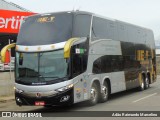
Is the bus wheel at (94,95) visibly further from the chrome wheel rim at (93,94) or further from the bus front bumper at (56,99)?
the bus front bumper at (56,99)

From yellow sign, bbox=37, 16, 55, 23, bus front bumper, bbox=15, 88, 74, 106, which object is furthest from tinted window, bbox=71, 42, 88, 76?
yellow sign, bbox=37, 16, 55, 23

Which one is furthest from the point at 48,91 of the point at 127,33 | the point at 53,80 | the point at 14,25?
the point at 14,25

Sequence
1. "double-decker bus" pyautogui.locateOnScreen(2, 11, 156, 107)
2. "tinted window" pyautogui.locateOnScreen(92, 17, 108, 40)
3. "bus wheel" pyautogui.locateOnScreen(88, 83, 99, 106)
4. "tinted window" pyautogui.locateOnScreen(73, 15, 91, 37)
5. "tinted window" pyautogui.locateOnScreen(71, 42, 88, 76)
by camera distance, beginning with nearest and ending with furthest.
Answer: "double-decker bus" pyautogui.locateOnScreen(2, 11, 156, 107), "tinted window" pyautogui.locateOnScreen(71, 42, 88, 76), "tinted window" pyautogui.locateOnScreen(73, 15, 91, 37), "bus wheel" pyautogui.locateOnScreen(88, 83, 99, 106), "tinted window" pyautogui.locateOnScreen(92, 17, 108, 40)

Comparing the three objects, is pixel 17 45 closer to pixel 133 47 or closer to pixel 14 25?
pixel 133 47

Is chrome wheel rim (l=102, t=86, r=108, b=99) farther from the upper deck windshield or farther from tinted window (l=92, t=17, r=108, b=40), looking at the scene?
the upper deck windshield

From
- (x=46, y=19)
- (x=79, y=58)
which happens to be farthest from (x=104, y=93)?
(x=46, y=19)

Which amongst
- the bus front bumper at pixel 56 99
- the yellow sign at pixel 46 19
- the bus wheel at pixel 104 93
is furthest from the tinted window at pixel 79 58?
the bus wheel at pixel 104 93

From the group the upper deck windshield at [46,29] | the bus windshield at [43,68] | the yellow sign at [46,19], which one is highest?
the yellow sign at [46,19]

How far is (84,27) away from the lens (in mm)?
15492

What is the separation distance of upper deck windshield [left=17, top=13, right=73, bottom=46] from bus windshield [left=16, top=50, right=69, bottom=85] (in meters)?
0.52

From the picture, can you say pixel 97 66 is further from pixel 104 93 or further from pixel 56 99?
pixel 56 99

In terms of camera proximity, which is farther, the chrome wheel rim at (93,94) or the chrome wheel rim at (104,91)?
the chrome wheel rim at (104,91)

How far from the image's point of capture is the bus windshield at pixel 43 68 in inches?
545

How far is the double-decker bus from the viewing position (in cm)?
1380
